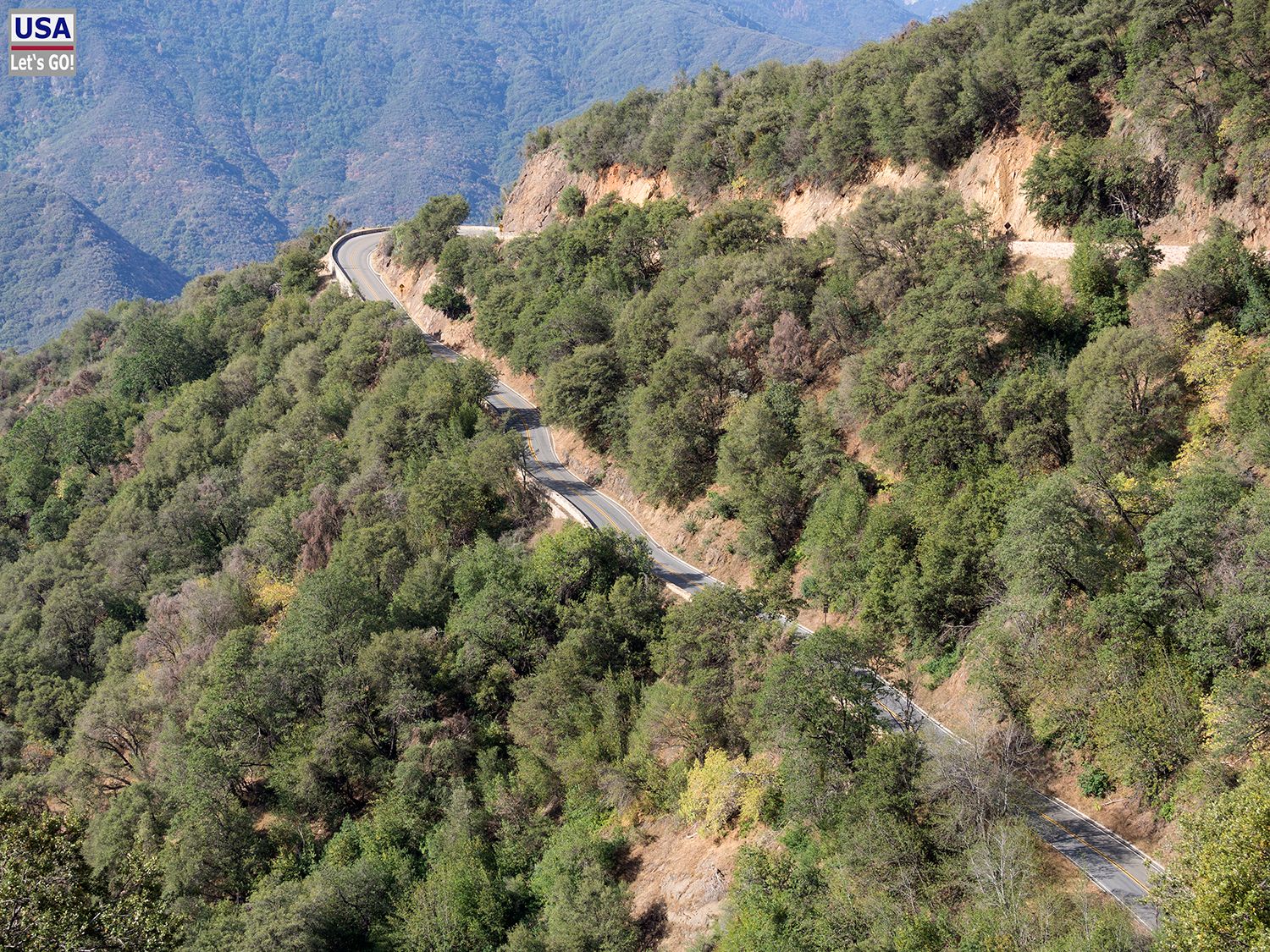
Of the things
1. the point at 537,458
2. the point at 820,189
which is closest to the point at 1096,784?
the point at 537,458

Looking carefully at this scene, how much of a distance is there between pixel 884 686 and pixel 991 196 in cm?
2995

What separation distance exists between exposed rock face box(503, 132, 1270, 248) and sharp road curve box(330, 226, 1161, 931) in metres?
21.0

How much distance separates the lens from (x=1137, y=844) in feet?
78.8

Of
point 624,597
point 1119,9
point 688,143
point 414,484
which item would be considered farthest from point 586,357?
point 1119,9

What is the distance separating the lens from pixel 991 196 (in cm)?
4869

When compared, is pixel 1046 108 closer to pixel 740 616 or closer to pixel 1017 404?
pixel 1017 404

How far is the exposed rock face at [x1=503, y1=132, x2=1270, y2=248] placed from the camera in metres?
38.6

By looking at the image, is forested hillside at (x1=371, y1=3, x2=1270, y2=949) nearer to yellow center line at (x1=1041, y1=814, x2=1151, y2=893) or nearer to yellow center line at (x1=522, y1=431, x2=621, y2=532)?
yellow center line at (x1=1041, y1=814, x2=1151, y2=893)

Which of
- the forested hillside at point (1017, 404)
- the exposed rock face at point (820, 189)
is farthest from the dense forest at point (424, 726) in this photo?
the exposed rock face at point (820, 189)

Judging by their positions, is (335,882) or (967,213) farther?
(967,213)

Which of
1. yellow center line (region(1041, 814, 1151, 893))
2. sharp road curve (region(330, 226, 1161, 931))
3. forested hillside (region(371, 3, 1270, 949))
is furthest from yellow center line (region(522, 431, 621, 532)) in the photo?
yellow center line (region(1041, 814, 1151, 893))

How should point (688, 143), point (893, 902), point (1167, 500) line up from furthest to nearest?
point (688, 143) < point (1167, 500) < point (893, 902)

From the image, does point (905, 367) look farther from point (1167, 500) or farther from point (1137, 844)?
point (1137, 844)

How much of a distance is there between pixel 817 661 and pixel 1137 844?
9.14 m
